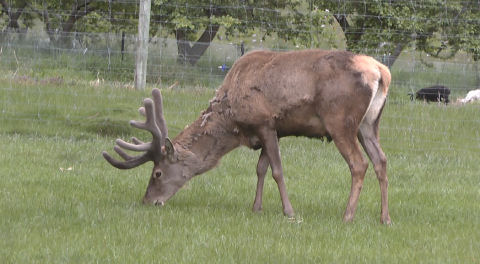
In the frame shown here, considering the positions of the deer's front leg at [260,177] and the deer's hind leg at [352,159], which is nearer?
the deer's hind leg at [352,159]

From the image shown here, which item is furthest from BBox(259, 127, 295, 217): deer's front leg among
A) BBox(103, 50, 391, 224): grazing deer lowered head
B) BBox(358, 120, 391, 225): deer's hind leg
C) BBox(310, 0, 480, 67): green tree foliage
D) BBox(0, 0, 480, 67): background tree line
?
BBox(310, 0, 480, 67): green tree foliage

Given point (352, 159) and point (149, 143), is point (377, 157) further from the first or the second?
point (149, 143)

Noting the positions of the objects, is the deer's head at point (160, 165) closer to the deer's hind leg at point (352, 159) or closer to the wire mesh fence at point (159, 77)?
the deer's hind leg at point (352, 159)

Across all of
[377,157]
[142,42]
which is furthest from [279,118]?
[142,42]

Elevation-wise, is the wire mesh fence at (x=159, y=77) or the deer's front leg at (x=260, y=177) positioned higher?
the deer's front leg at (x=260, y=177)

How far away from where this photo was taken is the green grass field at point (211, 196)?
602 cm

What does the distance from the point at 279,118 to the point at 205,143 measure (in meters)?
0.87

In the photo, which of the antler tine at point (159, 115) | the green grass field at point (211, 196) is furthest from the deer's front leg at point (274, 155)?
the antler tine at point (159, 115)

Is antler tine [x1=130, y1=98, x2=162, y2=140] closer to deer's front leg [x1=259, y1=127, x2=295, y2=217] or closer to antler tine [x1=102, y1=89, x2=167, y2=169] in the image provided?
antler tine [x1=102, y1=89, x2=167, y2=169]

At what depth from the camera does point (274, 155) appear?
7746mm

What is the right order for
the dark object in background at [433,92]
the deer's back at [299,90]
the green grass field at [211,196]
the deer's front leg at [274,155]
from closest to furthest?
1. the green grass field at [211,196]
2. the deer's back at [299,90]
3. the deer's front leg at [274,155]
4. the dark object in background at [433,92]

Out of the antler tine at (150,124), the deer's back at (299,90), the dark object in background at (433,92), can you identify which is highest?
the deer's back at (299,90)

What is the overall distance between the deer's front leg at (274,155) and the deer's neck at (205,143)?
1.26 feet

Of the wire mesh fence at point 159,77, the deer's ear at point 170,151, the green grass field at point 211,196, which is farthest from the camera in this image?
the wire mesh fence at point 159,77
